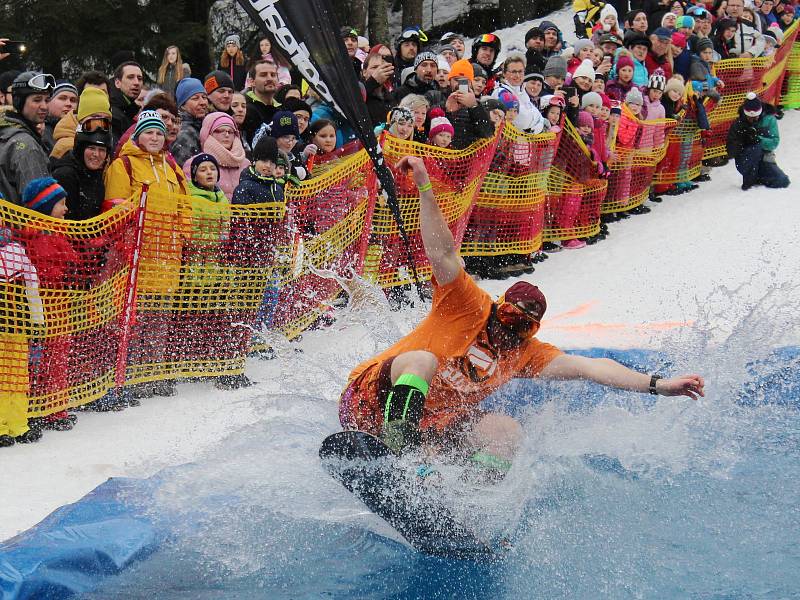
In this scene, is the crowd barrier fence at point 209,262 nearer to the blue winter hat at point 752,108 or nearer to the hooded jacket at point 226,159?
the hooded jacket at point 226,159

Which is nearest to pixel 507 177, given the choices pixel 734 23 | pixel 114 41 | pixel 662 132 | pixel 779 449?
pixel 662 132

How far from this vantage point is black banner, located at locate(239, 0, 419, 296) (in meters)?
4.94

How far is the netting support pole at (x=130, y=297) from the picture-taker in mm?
6492

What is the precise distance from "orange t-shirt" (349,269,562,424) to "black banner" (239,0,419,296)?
93 cm

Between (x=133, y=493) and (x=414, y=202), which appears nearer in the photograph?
(x=133, y=493)

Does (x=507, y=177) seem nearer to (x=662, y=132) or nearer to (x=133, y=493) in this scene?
(x=662, y=132)

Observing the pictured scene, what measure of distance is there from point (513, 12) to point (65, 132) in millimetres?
15351

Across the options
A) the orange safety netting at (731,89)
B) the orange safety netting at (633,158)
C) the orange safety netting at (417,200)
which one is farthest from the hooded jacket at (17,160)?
the orange safety netting at (731,89)

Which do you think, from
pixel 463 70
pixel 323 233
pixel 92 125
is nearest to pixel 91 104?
pixel 92 125

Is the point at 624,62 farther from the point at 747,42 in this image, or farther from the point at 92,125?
the point at 92,125

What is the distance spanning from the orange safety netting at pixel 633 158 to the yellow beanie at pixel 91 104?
6.22m

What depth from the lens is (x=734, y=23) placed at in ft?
48.7

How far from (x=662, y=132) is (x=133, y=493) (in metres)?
8.73

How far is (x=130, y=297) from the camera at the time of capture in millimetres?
6570
